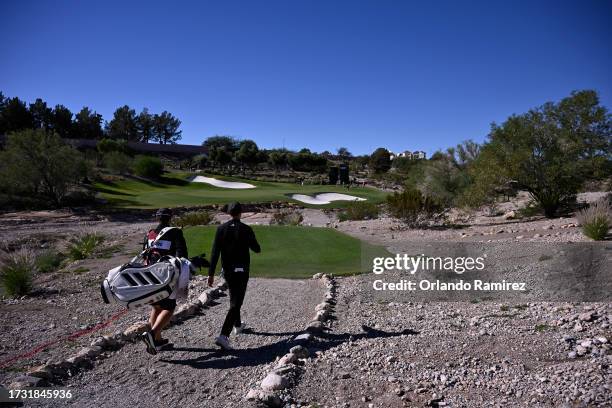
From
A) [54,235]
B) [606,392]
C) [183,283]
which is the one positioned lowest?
[54,235]

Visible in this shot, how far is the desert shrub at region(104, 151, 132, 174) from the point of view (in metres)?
54.1

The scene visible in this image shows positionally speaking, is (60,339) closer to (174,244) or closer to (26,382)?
(26,382)

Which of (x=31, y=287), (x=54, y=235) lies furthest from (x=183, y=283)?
(x=54, y=235)

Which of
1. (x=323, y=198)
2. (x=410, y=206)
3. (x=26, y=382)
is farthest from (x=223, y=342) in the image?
(x=323, y=198)

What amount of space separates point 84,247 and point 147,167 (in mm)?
42516

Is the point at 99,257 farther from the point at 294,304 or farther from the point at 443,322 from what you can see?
the point at 443,322

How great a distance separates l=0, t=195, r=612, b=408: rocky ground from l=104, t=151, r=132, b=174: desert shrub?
47165mm

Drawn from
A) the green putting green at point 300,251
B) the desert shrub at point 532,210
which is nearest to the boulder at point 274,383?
the green putting green at point 300,251

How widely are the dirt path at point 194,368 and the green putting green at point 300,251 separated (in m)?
3.92

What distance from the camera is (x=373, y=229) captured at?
22.0 m

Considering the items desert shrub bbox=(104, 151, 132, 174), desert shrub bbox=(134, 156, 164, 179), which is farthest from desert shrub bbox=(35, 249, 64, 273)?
desert shrub bbox=(134, 156, 164, 179)

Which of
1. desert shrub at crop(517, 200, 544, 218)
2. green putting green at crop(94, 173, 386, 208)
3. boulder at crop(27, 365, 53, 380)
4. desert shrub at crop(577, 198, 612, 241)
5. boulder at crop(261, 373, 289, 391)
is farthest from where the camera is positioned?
green putting green at crop(94, 173, 386, 208)

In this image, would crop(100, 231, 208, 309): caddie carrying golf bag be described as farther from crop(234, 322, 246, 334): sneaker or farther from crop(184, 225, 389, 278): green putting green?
crop(184, 225, 389, 278): green putting green

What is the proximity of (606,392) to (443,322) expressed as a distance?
313 centimetres
